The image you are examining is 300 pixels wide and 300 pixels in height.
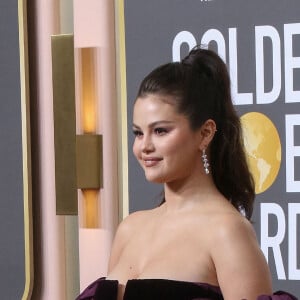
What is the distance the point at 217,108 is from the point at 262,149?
65 centimetres

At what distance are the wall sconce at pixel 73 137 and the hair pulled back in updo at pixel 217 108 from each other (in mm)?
891

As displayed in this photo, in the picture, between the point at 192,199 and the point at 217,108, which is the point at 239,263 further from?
the point at 217,108

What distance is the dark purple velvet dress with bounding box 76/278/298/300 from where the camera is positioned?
3.83 feet

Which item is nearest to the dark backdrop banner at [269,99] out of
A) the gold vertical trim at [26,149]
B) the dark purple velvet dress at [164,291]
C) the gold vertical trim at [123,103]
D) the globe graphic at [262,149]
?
the globe graphic at [262,149]

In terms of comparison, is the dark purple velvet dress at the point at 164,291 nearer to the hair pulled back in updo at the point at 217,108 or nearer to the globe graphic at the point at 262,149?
the hair pulled back in updo at the point at 217,108

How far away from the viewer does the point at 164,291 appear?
118 centimetres

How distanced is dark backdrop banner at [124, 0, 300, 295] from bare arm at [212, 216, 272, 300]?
0.72m

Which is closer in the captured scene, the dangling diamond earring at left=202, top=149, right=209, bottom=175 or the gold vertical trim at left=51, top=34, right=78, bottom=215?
the dangling diamond earring at left=202, top=149, right=209, bottom=175

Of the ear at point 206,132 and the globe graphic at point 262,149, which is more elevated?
the ear at point 206,132

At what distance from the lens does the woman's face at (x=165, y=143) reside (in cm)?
124

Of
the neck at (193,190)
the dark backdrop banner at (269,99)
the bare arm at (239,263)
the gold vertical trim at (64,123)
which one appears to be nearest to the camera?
the bare arm at (239,263)

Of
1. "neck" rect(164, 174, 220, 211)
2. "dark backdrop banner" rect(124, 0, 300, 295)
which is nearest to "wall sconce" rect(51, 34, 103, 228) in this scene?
"dark backdrop banner" rect(124, 0, 300, 295)

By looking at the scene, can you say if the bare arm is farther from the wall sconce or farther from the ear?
the wall sconce

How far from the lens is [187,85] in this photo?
1267 mm
